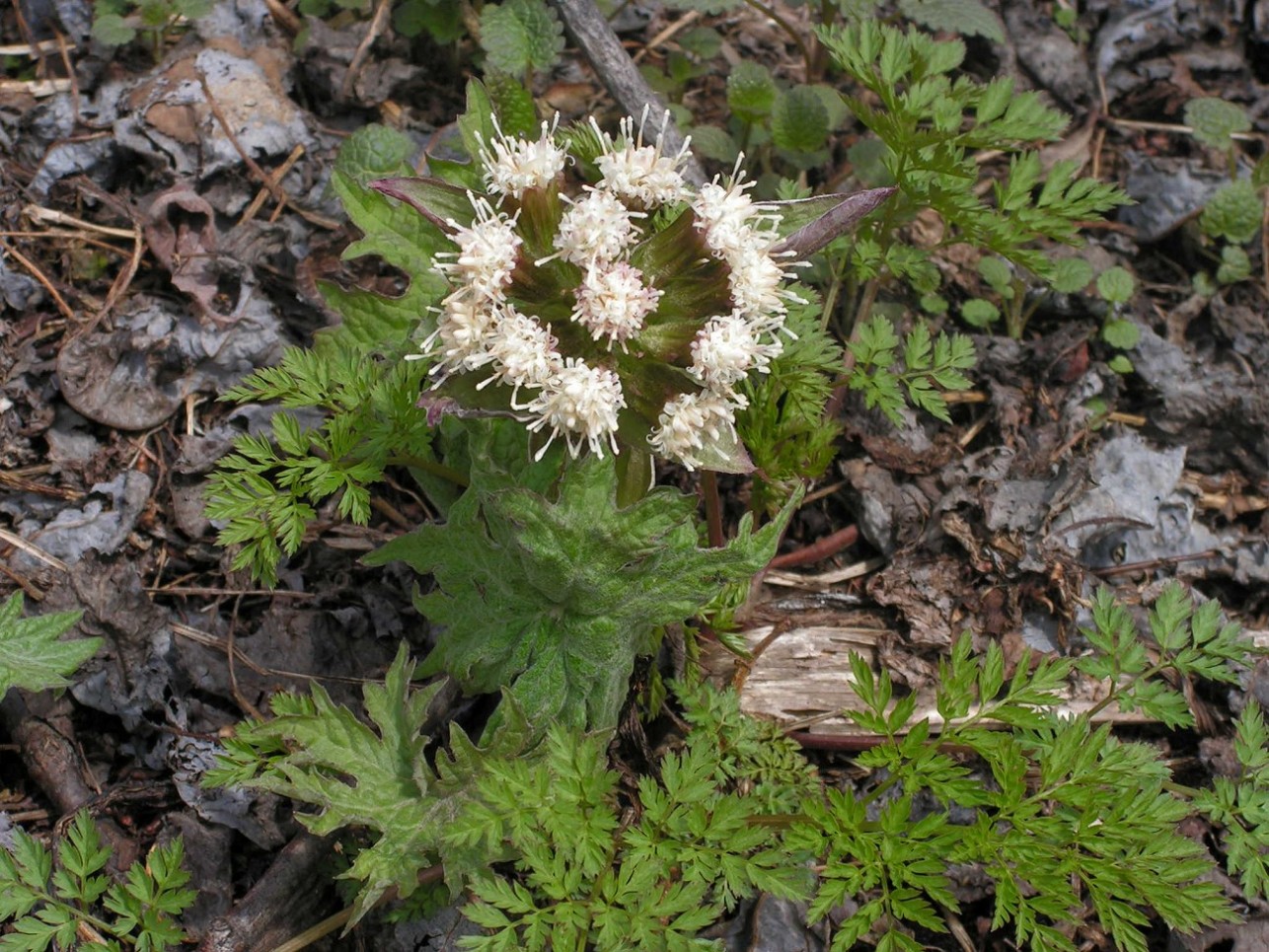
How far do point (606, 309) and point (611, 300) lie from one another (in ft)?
0.08

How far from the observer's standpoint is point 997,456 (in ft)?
12.6

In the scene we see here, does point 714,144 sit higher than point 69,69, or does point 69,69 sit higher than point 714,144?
point 69,69

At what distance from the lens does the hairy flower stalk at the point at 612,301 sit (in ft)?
8.38

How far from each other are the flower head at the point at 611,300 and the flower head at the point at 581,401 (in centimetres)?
10

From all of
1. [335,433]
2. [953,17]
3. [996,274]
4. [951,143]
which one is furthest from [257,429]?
[953,17]

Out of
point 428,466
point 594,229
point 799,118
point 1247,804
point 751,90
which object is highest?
point 594,229

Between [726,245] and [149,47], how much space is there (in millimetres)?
3156

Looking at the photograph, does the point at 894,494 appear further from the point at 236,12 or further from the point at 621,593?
the point at 236,12

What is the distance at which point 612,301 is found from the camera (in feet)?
8.38

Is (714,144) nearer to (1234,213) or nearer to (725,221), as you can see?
(725,221)

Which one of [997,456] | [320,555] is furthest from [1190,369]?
[320,555]

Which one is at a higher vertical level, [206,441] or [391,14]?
[391,14]

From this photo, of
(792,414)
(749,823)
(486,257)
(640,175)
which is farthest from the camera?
(792,414)

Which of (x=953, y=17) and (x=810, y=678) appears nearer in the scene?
(x=810, y=678)
